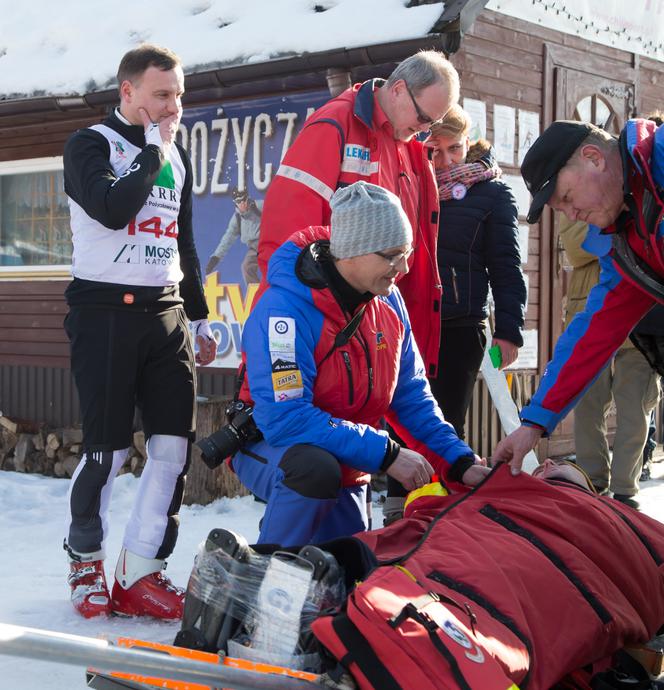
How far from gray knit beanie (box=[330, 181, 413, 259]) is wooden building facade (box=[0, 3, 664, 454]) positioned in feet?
10.5

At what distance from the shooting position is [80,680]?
3018mm

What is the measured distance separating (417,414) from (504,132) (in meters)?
4.16

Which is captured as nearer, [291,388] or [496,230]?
[291,388]

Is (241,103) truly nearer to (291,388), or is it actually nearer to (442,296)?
(442,296)

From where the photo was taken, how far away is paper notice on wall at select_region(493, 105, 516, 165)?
6.94 meters

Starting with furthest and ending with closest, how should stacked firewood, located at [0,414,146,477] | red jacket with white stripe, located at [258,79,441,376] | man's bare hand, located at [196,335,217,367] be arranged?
stacked firewood, located at [0,414,146,477] → man's bare hand, located at [196,335,217,367] → red jacket with white stripe, located at [258,79,441,376]

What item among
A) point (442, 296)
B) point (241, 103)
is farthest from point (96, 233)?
point (241, 103)

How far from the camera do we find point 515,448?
3.14 meters

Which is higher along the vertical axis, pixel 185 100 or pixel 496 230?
pixel 185 100

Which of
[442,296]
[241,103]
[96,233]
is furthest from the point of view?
[241,103]

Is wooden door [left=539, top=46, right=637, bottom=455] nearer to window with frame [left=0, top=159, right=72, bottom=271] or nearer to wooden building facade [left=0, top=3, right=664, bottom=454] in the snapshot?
wooden building facade [left=0, top=3, right=664, bottom=454]

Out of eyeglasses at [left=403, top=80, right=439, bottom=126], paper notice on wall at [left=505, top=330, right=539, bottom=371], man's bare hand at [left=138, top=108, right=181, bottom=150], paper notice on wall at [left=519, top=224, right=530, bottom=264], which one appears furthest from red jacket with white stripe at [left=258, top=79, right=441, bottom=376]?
paper notice on wall at [left=505, top=330, right=539, bottom=371]

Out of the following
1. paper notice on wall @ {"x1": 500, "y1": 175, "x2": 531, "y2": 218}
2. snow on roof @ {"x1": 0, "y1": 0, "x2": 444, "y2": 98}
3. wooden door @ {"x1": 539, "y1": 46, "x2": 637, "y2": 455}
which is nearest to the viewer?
snow on roof @ {"x1": 0, "y1": 0, "x2": 444, "y2": 98}

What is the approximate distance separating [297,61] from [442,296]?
8.73 ft
